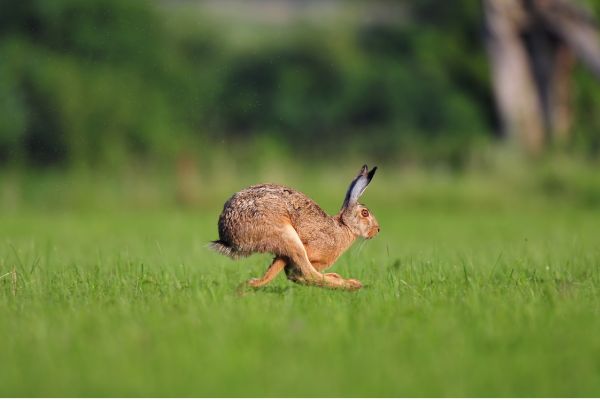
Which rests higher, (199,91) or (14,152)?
(199,91)

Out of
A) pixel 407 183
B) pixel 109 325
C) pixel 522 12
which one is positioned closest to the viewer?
pixel 109 325

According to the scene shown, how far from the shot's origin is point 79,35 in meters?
42.4

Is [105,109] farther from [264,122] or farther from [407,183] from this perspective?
[264,122]

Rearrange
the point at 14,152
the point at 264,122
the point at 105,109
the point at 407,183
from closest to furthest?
the point at 407,183 → the point at 105,109 → the point at 14,152 → the point at 264,122

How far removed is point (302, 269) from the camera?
8227 millimetres

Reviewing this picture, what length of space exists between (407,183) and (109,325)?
19284 mm

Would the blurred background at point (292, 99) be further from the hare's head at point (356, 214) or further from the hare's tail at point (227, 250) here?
the hare's tail at point (227, 250)

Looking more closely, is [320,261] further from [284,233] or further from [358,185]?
[358,185]

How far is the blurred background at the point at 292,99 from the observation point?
91.1ft

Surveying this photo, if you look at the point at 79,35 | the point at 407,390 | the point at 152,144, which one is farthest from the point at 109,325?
the point at 79,35

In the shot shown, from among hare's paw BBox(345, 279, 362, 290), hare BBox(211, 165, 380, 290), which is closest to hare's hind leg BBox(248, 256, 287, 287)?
hare BBox(211, 165, 380, 290)

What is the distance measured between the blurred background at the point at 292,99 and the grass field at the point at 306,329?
1603 cm

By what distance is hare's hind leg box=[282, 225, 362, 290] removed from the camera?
815 cm

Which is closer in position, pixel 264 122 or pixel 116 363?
pixel 116 363
